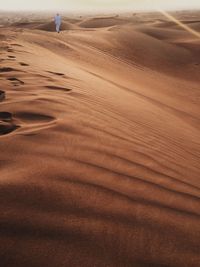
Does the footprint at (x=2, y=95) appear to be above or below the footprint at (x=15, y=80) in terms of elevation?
below

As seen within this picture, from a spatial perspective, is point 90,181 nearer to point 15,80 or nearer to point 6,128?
point 6,128

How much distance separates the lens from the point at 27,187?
1.73m

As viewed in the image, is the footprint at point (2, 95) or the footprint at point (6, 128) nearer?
the footprint at point (6, 128)

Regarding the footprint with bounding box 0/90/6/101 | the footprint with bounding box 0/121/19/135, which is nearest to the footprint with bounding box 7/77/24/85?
the footprint with bounding box 0/90/6/101

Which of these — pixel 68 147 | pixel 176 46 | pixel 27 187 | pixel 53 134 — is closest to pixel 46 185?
pixel 27 187

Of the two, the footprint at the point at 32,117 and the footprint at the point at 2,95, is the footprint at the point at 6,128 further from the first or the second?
the footprint at the point at 2,95

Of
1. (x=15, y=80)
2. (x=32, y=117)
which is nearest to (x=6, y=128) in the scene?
(x=32, y=117)

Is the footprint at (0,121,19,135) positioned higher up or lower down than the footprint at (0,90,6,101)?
lower down

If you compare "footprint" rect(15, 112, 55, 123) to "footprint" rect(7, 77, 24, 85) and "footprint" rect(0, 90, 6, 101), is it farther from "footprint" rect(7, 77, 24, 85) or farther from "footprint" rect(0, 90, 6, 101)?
"footprint" rect(7, 77, 24, 85)

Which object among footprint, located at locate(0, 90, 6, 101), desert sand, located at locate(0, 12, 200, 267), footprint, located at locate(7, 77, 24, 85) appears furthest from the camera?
footprint, located at locate(7, 77, 24, 85)

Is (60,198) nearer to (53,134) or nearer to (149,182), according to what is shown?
(149,182)

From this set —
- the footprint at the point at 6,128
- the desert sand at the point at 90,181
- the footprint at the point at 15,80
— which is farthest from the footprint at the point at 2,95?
the footprint at the point at 6,128

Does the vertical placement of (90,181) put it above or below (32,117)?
below

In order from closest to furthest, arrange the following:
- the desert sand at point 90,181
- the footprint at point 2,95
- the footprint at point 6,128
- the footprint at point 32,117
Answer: the desert sand at point 90,181, the footprint at point 6,128, the footprint at point 32,117, the footprint at point 2,95
